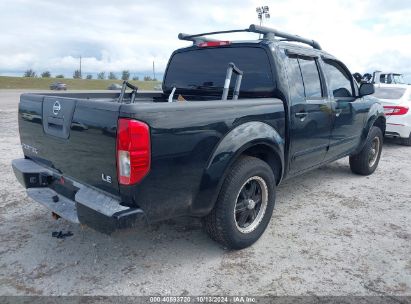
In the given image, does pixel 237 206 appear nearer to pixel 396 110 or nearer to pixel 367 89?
pixel 367 89

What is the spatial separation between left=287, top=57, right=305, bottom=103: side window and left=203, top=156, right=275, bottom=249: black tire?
0.88 m

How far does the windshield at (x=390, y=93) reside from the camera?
8.30 meters

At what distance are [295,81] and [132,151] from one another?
222 cm

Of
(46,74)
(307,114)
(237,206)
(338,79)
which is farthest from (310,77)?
(46,74)

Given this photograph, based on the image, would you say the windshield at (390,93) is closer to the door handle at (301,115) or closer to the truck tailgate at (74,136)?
the door handle at (301,115)

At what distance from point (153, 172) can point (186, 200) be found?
0.43 metres

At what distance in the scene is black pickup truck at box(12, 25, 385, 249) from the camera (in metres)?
2.46

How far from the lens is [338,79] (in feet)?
15.7

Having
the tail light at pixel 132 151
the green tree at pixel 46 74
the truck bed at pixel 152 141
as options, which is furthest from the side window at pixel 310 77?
the green tree at pixel 46 74

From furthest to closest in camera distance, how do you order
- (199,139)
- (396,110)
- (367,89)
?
(396,110), (367,89), (199,139)

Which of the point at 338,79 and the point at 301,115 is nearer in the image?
the point at 301,115

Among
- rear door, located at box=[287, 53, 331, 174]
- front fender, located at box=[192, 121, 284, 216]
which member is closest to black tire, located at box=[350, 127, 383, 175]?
rear door, located at box=[287, 53, 331, 174]

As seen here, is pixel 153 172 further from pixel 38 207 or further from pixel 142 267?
pixel 38 207

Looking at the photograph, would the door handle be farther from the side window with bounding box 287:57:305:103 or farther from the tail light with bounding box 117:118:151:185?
the tail light with bounding box 117:118:151:185
